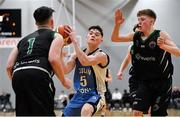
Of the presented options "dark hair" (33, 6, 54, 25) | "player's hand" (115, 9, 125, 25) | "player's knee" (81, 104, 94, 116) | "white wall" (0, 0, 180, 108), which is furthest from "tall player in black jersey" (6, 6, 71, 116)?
"white wall" (0, 0, 180, 108)

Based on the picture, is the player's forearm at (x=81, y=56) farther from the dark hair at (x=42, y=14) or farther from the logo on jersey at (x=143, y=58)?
the dark hair at (x=42, y=14)

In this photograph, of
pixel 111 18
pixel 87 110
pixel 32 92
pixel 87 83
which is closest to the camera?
pixel 32 92

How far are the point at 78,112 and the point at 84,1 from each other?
15.7m

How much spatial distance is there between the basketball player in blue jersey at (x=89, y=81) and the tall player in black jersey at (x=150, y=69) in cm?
48

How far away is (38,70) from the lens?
3.99 m

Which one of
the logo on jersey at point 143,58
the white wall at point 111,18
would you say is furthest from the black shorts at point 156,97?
the white wall at point 111,18

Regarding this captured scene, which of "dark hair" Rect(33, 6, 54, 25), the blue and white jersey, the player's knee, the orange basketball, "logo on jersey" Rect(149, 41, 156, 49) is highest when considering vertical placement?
"dark hair" Rect(33, 6, 54, 25)

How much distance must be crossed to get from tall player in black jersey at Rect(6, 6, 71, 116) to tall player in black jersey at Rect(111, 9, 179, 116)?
1928mm

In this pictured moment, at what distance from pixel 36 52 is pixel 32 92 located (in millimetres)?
414

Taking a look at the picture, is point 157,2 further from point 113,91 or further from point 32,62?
point 32,62

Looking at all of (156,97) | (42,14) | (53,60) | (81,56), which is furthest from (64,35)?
(156,97)

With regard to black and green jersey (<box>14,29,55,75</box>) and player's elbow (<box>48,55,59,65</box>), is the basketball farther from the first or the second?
player's elbow (<box>48,55,59,65</box>)

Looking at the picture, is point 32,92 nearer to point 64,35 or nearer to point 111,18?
point 64,35

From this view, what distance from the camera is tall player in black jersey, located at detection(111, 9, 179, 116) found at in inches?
230
